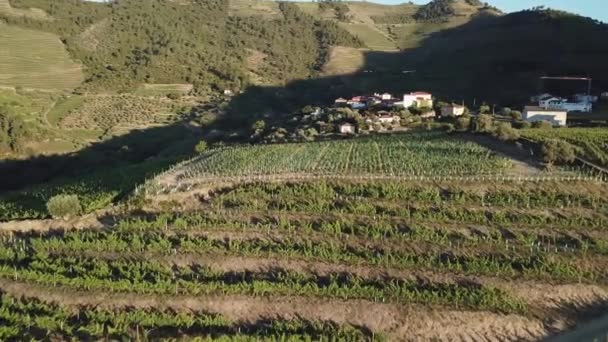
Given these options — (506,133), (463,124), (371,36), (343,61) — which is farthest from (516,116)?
(371,36)

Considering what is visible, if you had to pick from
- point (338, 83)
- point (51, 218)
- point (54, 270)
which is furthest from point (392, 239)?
point (338, 83)

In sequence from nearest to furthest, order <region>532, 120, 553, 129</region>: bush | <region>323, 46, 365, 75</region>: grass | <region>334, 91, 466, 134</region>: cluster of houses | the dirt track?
the dirt track
<region>532, 120, 553, 129</region>: bush
<region>334, 91, 466, 134</region>: cluster of houses
<region>323, 46, 365, 75</region>: grass

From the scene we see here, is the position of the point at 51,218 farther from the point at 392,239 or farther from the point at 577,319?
the point at 577,319

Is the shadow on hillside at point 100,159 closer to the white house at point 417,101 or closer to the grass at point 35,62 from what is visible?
the grass at point 35,62

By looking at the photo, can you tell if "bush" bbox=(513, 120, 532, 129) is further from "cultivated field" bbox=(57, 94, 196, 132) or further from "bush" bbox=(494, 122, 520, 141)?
"cultivated field" bbox=(57, 94, 196, 132)

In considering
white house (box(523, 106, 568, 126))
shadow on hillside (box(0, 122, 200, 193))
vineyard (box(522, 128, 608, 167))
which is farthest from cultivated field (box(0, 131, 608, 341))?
shadow on hillside (box(0, 122, 200, 193))

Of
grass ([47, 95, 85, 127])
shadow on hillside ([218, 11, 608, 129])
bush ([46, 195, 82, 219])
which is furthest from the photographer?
shadow on hillside ([218, 11, 608, 129])

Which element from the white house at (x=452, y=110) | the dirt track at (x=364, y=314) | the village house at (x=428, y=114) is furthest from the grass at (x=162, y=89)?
the dirt track at (x=364, y=314)
